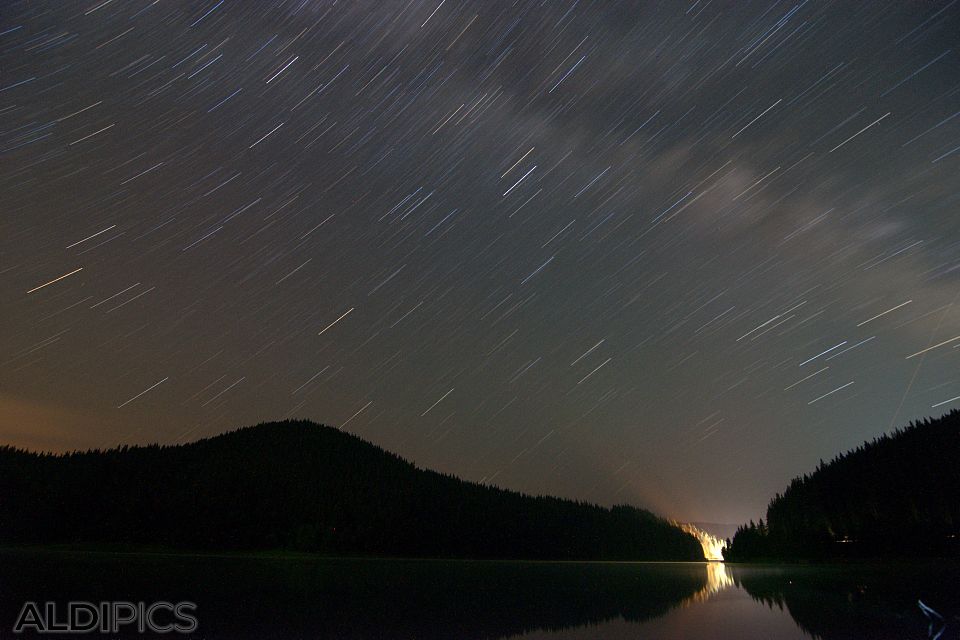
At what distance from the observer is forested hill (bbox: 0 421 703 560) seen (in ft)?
381

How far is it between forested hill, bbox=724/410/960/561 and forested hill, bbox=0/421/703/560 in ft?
137

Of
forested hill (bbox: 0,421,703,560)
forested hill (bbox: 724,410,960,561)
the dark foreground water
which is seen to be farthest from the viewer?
forested hill (bbox: 0,421,703,560)

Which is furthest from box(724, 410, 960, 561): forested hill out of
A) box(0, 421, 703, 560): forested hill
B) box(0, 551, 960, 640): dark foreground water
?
box(0, 551, 960, 640): dark foreground water

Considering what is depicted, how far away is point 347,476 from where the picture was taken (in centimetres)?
16112

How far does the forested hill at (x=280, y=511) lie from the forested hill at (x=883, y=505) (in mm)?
41714

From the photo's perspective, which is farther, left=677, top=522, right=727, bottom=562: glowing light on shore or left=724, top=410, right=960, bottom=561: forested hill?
left=677, top=522, right=727, bottom=562: glowing light on shore

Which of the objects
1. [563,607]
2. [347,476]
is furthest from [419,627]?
[347,476]

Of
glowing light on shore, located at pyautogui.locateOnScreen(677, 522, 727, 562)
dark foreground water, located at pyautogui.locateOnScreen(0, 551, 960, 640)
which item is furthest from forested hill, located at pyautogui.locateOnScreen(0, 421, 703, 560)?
dark foreground water, located at pyautogui.locateOnScreen(0, 551, 960, 640)

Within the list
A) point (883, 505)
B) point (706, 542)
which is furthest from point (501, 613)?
point (706, 542)

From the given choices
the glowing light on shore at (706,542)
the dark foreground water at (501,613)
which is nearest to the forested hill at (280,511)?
the glowing light on shore at (706,542)

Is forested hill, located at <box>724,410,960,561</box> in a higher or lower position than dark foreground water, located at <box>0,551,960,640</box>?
lower

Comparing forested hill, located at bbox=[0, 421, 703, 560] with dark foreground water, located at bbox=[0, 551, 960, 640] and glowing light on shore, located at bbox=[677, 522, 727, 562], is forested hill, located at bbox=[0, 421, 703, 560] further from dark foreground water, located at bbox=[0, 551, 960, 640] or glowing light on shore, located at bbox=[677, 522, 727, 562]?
dark foreground water, located at bbox=[0, 551, 960, 640]

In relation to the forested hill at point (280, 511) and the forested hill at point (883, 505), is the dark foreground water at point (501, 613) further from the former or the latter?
the forested hill at point (280, 511)

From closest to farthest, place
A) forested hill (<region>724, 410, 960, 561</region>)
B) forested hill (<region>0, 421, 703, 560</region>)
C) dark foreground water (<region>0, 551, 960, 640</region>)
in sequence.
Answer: dark foreground water (<region>0, 551, 960, 640</region>) → forested hill (<region>724, 410, 960, 561</region>) → forested hill (<region>0, 421, 703, 560</region>)
